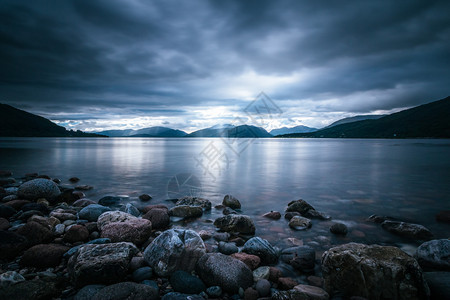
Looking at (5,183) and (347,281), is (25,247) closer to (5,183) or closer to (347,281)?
(347,281)

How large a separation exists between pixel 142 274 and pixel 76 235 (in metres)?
3.26

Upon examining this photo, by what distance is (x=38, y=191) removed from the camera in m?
11.7

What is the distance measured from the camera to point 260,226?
920 cm

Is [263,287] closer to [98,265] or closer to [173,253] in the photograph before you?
[173,253]

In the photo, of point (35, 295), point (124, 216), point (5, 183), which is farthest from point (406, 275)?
point (5, 183)

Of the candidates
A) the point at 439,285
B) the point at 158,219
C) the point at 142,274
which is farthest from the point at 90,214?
the point at 439,285

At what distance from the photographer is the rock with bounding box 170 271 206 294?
4754mm

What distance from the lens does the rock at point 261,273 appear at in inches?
206

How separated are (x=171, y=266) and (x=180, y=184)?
43.3 feet

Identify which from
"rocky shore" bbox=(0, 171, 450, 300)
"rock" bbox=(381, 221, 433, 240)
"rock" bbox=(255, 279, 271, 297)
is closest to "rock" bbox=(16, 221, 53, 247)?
"rocky shore" bbox=(0, 171, 450, 300)

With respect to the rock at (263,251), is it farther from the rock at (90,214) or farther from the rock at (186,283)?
the rock at (90,214)

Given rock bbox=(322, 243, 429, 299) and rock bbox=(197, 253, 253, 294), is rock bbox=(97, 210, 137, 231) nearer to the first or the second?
rock bbox=(197, 253, 253, 294)

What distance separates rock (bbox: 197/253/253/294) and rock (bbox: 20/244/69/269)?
3620 millimetres

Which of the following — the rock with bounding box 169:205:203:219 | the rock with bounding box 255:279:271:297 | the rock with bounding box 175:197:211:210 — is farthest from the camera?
the rock with bounding box 175:197:211:210
